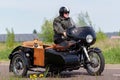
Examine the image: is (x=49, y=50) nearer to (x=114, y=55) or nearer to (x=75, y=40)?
(x=75, y=40)

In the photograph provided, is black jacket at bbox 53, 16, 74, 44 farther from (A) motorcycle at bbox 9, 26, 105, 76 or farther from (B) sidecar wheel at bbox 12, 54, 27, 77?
(B) sidecar wheel at bbox 12, 54, 27, 77

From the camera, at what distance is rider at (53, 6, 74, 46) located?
39.7 feet

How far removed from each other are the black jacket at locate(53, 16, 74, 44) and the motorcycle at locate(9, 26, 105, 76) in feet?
0.50

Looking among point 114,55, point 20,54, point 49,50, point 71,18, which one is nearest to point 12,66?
point 20,54

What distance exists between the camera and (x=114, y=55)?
21.0m

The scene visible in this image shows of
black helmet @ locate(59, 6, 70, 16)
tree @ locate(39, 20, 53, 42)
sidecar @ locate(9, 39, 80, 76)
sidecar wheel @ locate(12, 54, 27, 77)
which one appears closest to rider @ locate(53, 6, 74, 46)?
black helmet @ locate(59, 6, 70, 16)

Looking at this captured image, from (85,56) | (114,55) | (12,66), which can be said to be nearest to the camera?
(85,56)

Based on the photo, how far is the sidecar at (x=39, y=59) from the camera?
466 inches

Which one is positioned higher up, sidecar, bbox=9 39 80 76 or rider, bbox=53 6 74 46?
rider, bbox=53 6 74 46

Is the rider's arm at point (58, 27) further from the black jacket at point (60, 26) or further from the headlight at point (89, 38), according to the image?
the headlight at point (89, 38)

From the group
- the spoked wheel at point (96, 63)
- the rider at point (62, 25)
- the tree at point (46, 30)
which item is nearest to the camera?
the spoked wheel at point (96, 63)

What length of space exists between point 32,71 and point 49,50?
117 cm

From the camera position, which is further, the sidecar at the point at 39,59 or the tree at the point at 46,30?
the tree at the point at 46,30

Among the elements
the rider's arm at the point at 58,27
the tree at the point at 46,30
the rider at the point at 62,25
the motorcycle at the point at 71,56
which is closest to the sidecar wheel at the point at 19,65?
the motorcycle at the point at 71,56
